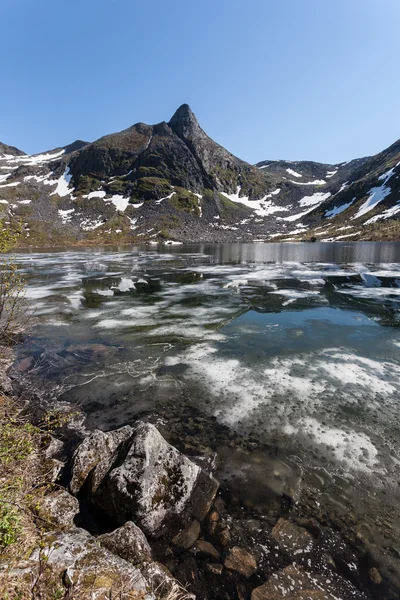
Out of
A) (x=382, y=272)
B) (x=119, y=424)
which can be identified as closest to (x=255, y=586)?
(x=119, y=424)

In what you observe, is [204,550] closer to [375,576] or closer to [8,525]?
[375,576]

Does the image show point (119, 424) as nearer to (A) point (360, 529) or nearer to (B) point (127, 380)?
(B) point (127, 380)

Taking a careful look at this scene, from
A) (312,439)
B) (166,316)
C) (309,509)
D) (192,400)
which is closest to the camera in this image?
(309,509)

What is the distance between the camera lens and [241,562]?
5.32 metres

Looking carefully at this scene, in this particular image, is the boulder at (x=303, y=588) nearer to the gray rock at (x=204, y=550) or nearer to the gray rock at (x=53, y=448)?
the gray rock at (x=204, y=550)

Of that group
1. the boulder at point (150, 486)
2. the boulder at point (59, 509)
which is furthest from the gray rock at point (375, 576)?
the boulder at point (59, 509)

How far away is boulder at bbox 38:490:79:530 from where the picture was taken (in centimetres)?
564

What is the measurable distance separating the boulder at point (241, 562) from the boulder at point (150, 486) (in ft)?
3.31

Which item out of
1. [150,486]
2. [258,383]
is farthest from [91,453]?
[258,383]

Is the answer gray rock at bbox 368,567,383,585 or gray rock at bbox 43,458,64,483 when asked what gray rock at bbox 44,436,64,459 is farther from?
gray rock at bbox 368,567,383,585

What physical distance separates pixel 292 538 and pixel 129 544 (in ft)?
10.5

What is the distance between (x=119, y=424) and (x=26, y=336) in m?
11.9

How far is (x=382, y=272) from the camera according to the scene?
1687 inches

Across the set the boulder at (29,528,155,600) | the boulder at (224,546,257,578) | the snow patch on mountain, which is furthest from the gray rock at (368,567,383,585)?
the snow patch on mountain
